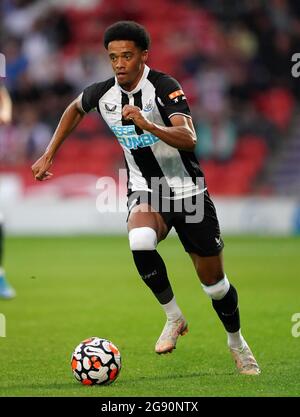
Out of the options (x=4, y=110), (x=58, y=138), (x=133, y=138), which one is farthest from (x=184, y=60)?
(x=133, y=138)

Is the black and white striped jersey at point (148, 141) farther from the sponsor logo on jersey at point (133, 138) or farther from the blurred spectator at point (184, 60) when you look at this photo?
the blurred spectator at point (184, 60)

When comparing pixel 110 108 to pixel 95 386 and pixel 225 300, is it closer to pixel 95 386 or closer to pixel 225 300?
pixel 225 300

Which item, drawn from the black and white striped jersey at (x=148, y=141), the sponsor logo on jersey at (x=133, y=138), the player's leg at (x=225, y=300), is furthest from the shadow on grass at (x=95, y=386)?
the sponsor logo on jersey at (x=133, y=138)

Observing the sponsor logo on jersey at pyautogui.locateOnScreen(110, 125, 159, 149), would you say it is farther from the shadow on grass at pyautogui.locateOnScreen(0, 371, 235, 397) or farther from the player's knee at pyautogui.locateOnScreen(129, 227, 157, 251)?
the shadow on grass at pyautogui.locateOnScreen(0, 371, 235, 397)

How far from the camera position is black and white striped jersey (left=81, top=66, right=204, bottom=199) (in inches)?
247

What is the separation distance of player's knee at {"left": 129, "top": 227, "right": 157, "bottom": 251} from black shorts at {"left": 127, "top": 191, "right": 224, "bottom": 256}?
0.81ft

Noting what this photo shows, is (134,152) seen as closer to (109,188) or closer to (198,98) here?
(109,188)

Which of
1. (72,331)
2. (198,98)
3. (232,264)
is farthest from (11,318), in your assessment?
(198,98)

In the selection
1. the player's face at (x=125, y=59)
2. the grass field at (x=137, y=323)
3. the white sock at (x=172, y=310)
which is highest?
the player's face at (x=125, y=59)

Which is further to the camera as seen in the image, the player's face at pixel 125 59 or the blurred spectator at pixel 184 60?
the blurred spectator at pixel 184 60

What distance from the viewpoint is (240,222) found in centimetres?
1984

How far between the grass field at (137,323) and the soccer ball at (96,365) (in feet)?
0.30

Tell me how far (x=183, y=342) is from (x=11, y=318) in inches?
82.6

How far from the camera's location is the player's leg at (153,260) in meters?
6.08
